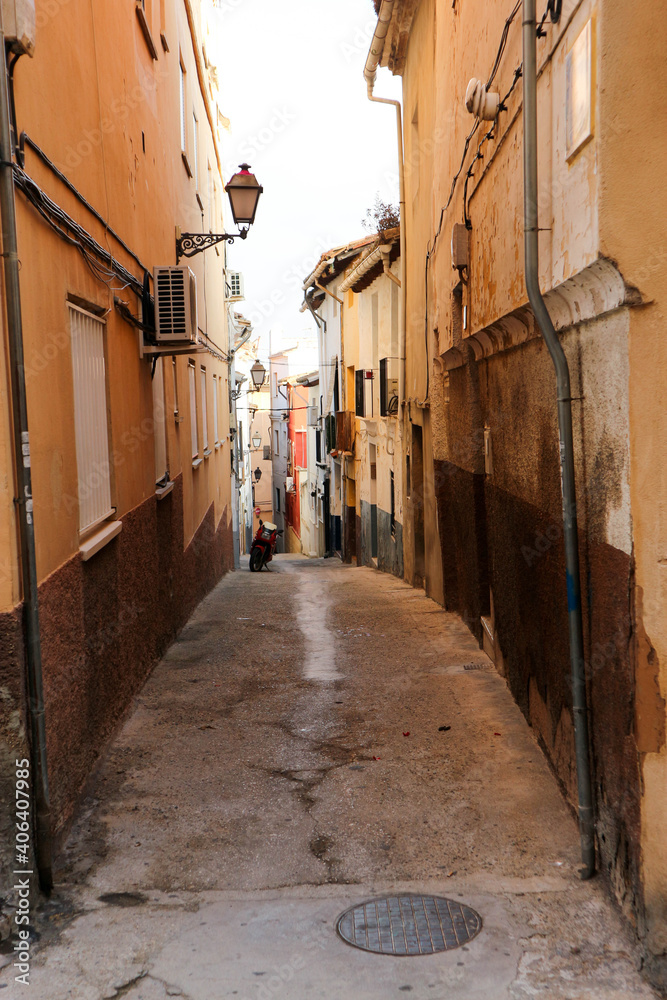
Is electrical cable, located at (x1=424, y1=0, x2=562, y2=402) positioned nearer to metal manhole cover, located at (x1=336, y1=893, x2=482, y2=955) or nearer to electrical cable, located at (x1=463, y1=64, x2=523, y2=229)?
electrical cable, located at (x1=463, y1=64, x2=523, y2=229)

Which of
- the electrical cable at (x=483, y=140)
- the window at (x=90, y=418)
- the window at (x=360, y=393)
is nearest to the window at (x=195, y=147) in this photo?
the window at (x=360, y=393)

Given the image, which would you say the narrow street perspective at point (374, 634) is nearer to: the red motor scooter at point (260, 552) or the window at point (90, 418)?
the window at point (90, 418)

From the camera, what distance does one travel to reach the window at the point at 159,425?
823 centimetres

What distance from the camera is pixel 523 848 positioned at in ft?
13.7

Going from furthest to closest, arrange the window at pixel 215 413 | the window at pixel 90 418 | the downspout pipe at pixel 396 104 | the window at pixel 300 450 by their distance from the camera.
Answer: the window at pixel 300 450 < the window at pixel 215 413 < the downspout pipe at pixel 396 104 < the window at pixel 90 418

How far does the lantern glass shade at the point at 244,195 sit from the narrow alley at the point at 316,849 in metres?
4.77

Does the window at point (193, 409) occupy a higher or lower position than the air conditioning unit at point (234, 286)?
lower

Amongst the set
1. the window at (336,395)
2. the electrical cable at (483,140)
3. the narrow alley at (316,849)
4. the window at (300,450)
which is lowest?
the narrow alley at (316,849)

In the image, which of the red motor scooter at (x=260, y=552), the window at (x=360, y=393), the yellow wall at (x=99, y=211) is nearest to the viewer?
the yellow wall at (x=99, y=211)

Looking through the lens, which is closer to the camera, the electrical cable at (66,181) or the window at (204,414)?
the electrical cable at (66,181)

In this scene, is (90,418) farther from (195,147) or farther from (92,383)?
(195,147)

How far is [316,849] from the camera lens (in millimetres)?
4266

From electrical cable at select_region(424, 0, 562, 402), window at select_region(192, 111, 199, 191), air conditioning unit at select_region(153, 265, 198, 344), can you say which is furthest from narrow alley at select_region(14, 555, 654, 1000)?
window at select_region(192, 111, 199, 191)

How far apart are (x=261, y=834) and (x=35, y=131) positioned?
3445 millimetres
